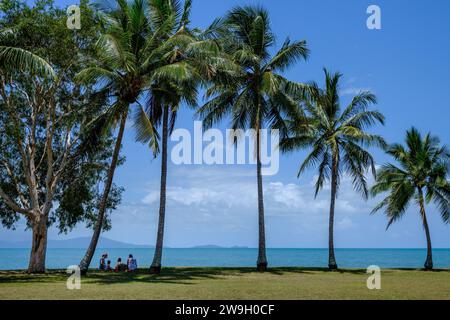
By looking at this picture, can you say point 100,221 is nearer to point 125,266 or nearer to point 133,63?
point 125,266

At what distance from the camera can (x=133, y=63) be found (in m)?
22.0

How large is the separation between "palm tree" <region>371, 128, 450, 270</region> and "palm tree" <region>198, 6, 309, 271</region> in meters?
10.7

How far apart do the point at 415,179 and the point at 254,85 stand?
550 inches

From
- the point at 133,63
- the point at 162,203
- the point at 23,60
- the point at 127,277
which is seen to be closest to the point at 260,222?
the point at 162,203

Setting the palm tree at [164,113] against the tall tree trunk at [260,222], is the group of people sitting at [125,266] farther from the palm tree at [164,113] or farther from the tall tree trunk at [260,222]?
the tall tree trunk at [260,222]

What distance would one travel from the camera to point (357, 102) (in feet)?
102

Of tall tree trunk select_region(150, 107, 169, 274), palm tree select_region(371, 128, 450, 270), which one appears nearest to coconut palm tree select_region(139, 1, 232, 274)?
tall tree trunk select_region(150, 107, 169, 274)

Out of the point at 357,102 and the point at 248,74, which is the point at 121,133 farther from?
the point at 357,102

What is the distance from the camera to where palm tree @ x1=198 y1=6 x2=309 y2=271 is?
28.1 meters

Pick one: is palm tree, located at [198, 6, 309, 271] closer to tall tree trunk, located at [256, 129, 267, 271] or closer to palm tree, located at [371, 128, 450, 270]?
tall tree trunk, located at [256, 129, 267, 271]

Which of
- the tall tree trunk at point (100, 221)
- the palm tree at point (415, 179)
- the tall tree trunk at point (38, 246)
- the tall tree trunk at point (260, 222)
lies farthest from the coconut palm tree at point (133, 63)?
the palm tree at point (415, 179)

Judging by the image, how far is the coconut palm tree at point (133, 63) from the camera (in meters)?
21.3
